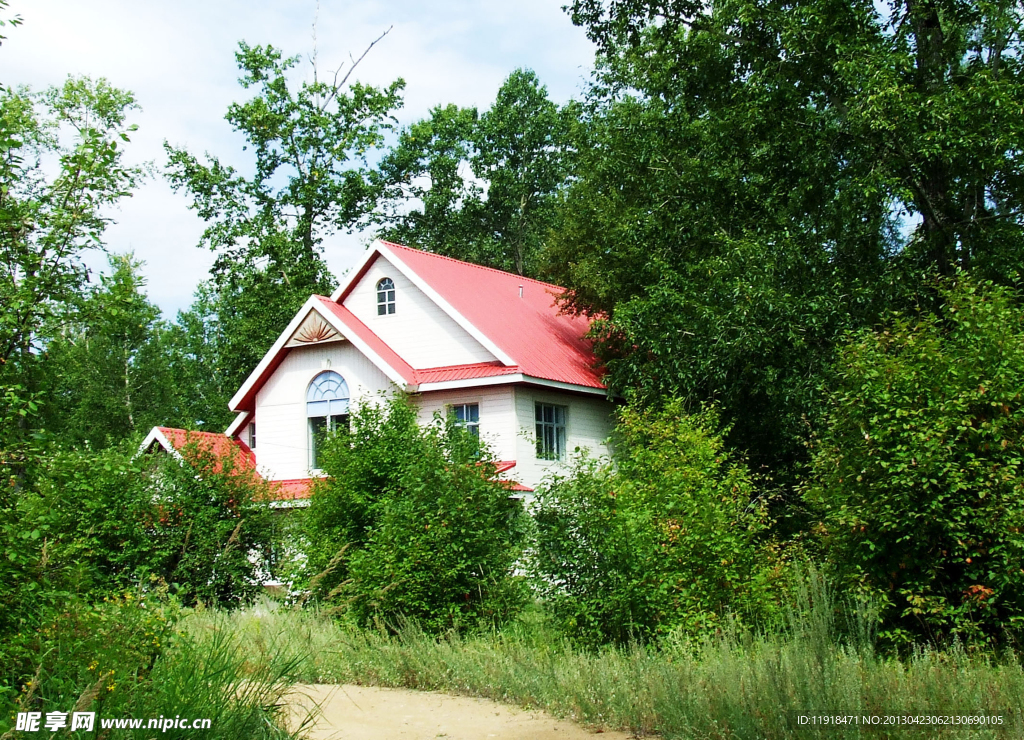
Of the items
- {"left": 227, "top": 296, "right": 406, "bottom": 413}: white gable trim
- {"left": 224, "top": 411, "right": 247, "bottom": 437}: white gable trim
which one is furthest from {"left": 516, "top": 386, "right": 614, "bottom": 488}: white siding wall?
{"left": 227, "top": 296, "right": 406, "bottom": 413}: white gable trim

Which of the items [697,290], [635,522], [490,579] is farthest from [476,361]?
[635,522]

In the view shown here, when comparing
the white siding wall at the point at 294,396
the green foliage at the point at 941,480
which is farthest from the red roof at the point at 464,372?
the green foliage at the point at 941,480

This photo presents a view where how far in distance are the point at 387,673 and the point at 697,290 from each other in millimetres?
12216

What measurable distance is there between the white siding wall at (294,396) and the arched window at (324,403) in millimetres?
145

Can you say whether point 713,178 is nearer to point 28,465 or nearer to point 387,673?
point 387,673

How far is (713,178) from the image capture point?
2077 centimetres

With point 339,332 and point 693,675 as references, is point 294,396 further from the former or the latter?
point 693,675

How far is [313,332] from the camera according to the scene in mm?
25000

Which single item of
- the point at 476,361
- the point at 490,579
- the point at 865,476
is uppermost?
the point at 476,361

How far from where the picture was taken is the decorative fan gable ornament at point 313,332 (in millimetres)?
24766

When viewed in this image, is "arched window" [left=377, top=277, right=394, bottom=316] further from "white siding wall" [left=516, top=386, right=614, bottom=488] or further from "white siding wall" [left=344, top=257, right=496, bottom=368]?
"white siding wall" [left=516, top=386, right=614, bottom=488]

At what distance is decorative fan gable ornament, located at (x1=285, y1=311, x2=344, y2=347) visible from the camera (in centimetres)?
2477

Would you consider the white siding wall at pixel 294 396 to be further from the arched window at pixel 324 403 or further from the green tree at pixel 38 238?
the green tree at pixel 38 238

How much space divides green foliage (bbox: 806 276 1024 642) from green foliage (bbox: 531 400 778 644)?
1.43 m
